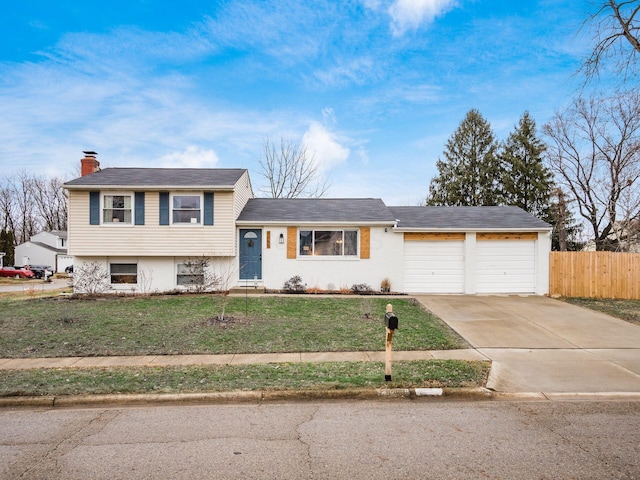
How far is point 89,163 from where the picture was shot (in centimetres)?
1753

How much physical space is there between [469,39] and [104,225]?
1597 cm

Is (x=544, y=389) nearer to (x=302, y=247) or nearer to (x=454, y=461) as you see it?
(x=454, y=461)

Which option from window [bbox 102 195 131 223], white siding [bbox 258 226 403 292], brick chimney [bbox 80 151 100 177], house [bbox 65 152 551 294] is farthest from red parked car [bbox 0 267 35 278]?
white siding [bbox 258 226 403 292]

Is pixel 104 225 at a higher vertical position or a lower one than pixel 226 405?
higher

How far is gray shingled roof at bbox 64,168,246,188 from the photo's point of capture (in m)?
14.9

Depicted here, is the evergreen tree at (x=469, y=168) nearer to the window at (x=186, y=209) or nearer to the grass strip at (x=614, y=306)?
the grass strip at (x=614, y=306)

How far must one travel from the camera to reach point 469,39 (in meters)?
14.7

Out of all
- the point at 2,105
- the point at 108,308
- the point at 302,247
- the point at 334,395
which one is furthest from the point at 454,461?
the point at 2,105

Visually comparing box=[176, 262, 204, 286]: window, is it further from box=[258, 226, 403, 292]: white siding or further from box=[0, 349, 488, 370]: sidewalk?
box=[0, 349, 488, 370]: sidewalk

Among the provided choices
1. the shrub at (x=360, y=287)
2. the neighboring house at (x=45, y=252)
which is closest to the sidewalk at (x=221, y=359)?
the shrub at (x=360, y=287)

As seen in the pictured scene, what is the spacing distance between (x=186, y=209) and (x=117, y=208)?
8.98 ft

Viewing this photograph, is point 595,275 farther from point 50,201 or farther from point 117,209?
point 50,201

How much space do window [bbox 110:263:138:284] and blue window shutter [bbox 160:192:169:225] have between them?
227 centimetres

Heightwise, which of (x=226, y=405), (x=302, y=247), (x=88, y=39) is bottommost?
(x=226, y=405)
